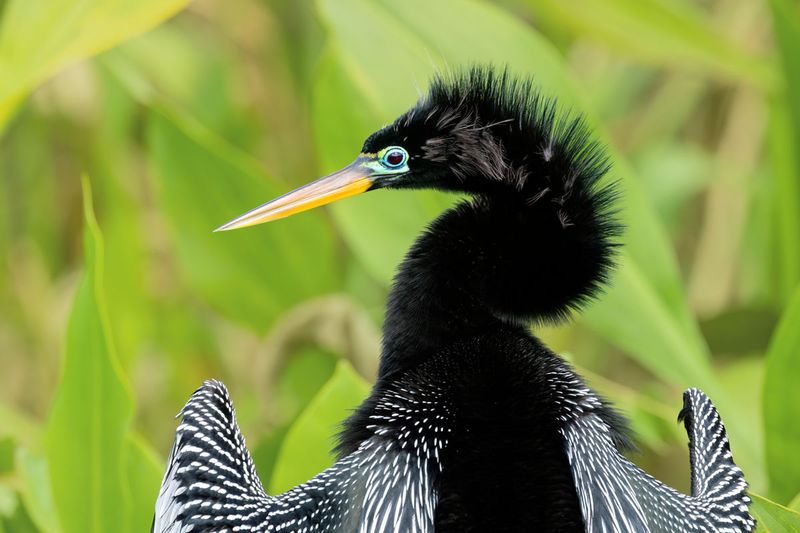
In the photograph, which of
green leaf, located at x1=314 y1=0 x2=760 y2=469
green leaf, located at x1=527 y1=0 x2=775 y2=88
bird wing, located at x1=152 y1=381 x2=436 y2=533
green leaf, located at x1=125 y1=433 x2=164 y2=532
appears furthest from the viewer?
green leaf, located at x1=527 y1=0 x2=775 y2=88

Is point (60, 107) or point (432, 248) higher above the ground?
point (432, 248)

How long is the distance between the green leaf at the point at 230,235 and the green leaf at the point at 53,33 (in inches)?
18.6

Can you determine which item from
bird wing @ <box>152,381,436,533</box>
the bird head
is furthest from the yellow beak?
bird wing @ <box>152,381,436,533</box>

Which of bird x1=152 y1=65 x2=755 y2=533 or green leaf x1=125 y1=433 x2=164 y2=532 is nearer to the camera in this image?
bird x1=152 y1=65 x2=755 y2=533

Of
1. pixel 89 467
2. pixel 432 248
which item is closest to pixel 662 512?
pixel 432 248

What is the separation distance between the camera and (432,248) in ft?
4.52

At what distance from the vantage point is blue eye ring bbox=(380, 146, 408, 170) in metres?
1.38

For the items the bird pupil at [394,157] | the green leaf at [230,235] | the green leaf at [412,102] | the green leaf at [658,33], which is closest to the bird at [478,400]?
the bird pupil at [394,157]

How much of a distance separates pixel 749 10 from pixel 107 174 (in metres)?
1.72

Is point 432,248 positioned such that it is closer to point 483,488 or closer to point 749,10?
point 483,488

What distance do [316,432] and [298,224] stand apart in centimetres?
68

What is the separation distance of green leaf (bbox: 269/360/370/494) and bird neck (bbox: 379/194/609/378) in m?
0.11

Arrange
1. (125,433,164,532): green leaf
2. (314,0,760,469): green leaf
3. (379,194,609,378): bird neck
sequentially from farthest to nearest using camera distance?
(314,0,760,469): green leaf < (125,433,164,532): green leaf < (379,194,609,378): bird neck

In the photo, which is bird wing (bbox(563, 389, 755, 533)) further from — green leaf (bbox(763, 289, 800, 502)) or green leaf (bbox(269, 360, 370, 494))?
green leaf (bbox(269, 360, 370, 494))
